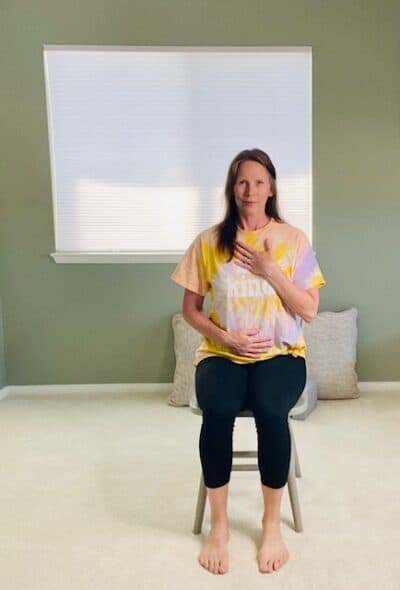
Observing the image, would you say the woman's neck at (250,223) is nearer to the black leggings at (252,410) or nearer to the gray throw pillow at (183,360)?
the black leggings at (252,410)

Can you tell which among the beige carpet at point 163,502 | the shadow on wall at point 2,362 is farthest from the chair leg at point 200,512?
the shadow on wall at point 2,362

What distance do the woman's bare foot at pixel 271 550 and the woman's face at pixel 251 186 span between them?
94 centimetres

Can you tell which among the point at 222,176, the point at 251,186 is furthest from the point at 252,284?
the point at 222,176

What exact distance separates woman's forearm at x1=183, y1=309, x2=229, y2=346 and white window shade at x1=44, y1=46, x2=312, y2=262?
127cm

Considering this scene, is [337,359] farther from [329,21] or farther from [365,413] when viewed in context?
[329,21]

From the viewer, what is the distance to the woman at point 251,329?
1.53 m

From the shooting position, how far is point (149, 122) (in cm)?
290

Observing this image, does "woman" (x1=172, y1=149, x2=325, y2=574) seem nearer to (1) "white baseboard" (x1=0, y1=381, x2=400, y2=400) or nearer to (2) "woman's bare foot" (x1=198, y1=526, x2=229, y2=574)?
(2) "woman's bare foot" (x1=198, y1=526, x2=229, y2=574)

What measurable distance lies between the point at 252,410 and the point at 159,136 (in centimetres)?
183

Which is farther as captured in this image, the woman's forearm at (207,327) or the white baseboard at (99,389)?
the white baseboard at (99,389)

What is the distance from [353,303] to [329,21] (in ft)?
4.90

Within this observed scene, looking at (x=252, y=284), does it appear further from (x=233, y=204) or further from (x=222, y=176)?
(x=222, y=176)

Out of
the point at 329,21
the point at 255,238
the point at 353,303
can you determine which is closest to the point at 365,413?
the point at 353,303

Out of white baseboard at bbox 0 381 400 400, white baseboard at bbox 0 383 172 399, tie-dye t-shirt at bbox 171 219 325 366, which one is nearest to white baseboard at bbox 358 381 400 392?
white baseboard at bbox 0 381 400 400
